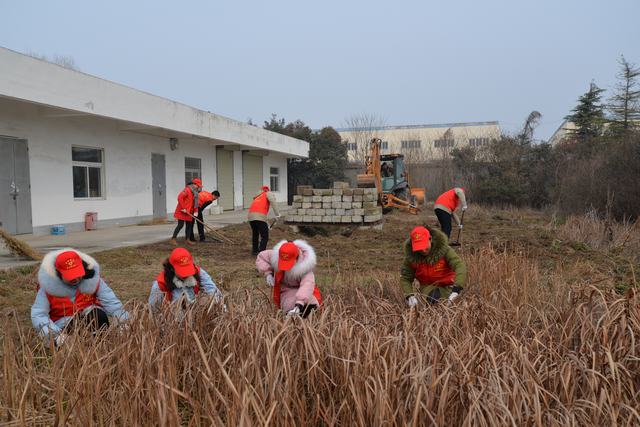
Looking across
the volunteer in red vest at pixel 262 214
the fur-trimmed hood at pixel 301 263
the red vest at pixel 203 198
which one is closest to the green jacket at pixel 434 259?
the fur-trimmed hood at pixel 301 263

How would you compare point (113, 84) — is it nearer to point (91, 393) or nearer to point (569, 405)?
point (91, 393)

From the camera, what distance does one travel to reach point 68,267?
3.40m

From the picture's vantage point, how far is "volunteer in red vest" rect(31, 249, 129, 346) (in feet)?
11.2

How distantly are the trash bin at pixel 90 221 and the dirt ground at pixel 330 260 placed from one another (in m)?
3.40

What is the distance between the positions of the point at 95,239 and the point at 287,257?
8181 millimetres

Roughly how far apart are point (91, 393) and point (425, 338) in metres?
1.65

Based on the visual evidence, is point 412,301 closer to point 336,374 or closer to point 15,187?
Result: point 336,374

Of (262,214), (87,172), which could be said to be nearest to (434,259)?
(262,214)

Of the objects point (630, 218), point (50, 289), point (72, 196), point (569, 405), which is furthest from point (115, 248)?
point (630, 218)

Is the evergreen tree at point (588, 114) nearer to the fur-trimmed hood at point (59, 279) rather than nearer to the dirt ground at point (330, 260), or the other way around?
the dirt ground at point (330, 260)

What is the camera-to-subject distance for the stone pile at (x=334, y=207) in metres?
12.2

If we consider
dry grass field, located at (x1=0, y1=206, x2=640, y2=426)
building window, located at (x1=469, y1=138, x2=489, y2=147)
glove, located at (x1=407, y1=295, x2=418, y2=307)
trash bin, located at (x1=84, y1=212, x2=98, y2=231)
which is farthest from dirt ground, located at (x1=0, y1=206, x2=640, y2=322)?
building window, located at (x1=469, y1=138, x2=489, y2=147)

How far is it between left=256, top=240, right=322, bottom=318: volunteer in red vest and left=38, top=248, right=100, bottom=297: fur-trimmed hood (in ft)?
4.10

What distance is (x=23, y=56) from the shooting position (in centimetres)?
953
